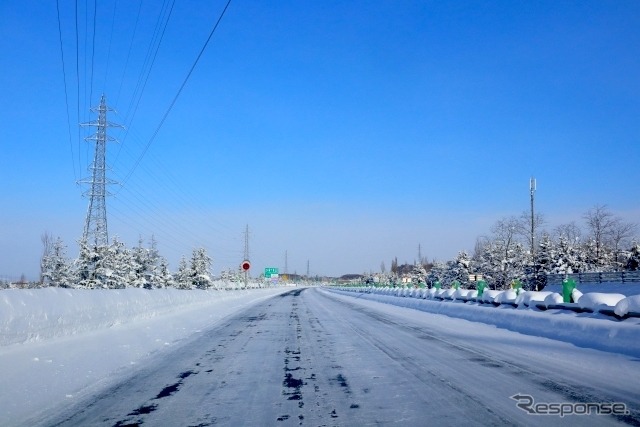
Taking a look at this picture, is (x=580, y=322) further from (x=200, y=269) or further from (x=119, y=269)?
(x=200, y=269)

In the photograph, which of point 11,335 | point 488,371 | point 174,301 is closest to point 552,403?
point 488,371

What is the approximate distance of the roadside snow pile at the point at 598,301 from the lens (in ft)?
46.5

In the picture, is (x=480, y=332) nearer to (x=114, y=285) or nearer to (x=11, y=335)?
(x=11, y=335)

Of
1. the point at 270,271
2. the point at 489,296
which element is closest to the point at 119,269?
the point at 489,296

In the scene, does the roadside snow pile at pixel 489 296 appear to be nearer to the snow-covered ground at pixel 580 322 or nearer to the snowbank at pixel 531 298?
the snow-covered ground at pixel 580 322

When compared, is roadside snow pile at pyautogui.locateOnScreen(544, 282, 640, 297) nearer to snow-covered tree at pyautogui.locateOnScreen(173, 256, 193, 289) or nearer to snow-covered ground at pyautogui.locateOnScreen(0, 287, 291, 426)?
snow-covered ground at pyautogui.locateOnScreen(0, 287, 291, 426)

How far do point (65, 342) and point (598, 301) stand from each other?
46.9 ft

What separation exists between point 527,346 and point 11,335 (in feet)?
39.2

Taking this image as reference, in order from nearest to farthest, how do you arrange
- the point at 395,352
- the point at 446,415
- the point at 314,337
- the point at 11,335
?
the point at 446,415, the point at 11,335, the point at 395,352, the point at 314,337

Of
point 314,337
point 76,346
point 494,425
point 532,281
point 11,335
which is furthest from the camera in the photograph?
point 532,281

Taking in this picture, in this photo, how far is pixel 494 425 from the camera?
5746mm

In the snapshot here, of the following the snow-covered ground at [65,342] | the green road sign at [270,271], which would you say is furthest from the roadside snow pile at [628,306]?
the green road sign at [270,271]

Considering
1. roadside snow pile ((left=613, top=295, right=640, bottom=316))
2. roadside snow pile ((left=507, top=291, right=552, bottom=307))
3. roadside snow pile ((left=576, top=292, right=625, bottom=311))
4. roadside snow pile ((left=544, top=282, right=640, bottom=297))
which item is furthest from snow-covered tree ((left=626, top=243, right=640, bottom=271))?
roadside snow pile ((left=613, top=295, right=640, bottom=316))

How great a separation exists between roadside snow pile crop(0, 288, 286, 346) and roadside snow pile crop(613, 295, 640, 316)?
14.4m
